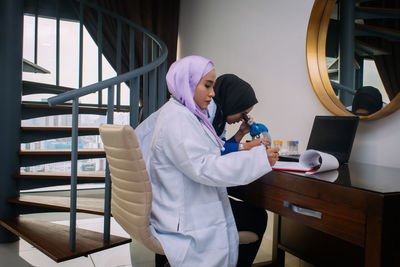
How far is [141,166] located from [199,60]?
55cm

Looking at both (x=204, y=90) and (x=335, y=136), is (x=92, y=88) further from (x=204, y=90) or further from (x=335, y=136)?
(x=335, y=136)

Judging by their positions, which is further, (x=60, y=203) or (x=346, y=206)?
(x=60, y=203)

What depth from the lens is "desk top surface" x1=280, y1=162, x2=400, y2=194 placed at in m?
1.08

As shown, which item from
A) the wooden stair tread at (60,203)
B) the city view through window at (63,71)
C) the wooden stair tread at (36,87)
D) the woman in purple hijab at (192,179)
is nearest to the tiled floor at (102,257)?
the wooden stair tread at (60,203)

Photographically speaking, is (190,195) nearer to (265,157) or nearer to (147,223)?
(147,223)

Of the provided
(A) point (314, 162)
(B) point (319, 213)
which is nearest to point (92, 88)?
(A) point (314, 162)

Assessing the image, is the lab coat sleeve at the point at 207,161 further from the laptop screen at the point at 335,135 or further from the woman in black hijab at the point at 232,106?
the laptop screen at the point at 335,135

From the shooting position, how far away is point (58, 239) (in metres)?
2.16

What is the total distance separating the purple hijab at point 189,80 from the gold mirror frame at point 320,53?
0.89m

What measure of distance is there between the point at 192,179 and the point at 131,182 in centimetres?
25

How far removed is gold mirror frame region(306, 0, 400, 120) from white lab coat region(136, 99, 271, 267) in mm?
921

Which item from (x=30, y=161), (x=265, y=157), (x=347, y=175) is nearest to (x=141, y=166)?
(x=265, y=157)

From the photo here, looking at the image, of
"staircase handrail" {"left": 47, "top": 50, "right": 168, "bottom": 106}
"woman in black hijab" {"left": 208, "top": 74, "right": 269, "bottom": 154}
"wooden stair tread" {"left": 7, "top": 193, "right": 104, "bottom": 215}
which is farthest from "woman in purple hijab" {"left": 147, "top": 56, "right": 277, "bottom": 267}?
"wooden stair tread" {"left": 7, "top": 193, "right": 104, "bottom": 215}

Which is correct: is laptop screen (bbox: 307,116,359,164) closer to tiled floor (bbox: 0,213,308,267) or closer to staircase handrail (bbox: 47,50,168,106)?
tiled floor (bbox: 0,213,308,267)
